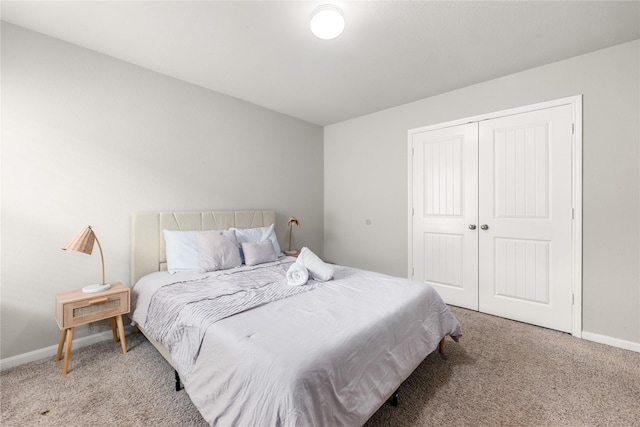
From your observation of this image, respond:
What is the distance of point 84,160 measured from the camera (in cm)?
239

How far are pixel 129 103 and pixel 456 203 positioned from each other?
370 cm

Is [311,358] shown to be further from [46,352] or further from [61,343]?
[46,352]

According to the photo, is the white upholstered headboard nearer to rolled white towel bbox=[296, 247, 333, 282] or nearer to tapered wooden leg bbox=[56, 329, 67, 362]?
tapered wooden leg bbox=[56, 329, 67, 362]

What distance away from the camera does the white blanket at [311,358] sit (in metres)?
1.08

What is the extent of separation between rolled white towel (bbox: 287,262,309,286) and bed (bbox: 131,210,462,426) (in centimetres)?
5

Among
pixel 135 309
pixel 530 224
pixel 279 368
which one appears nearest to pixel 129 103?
pixel 135 309

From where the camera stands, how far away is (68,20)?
2061 mm

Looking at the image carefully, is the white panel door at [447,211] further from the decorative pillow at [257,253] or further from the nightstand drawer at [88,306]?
the nightstand drawer at [88,306]

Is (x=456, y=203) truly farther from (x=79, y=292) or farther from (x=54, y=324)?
(x=54, y=324)

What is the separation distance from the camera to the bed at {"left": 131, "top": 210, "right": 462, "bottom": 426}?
111 cm

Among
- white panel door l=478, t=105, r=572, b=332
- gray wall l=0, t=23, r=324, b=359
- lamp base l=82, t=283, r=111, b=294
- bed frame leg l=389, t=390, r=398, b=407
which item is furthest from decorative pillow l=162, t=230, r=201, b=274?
white panel door l=478, t=105, r=572, b=332

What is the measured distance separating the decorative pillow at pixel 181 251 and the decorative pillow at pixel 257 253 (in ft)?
1.55

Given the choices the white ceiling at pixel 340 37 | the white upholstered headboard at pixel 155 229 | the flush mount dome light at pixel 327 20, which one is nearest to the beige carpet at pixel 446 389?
the white upholstered headboard at pixel 155 229

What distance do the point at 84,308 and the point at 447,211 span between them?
12.1ft
